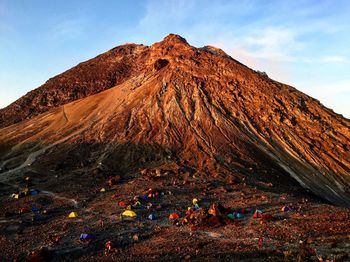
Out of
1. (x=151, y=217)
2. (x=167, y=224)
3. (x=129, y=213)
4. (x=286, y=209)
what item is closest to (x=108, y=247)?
(x=167, y=224)

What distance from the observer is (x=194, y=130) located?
55.2m

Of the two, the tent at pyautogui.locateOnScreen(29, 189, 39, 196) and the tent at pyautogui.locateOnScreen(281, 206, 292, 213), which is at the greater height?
the tent at pyautogui.locateOnScreen(281, 206, 292, 213)

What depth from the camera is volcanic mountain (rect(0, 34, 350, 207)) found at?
49.3 meters

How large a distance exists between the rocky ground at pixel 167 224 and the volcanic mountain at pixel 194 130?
4.23m

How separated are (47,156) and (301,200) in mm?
31706

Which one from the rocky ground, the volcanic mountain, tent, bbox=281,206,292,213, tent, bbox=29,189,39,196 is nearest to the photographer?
the rocky ground

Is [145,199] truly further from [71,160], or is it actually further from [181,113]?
[181,113]

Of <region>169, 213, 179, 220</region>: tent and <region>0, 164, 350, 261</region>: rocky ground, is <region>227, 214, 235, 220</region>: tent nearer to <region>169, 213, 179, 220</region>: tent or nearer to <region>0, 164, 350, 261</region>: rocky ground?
<region>0, 164, 350, 261</region>: rocky ground

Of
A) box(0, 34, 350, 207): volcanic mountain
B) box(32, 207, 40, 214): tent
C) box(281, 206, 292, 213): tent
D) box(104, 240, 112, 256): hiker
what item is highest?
box(0, 34, 350, 207): volcanic mountain

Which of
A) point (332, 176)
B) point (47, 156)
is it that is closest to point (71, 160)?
point (47, 156)

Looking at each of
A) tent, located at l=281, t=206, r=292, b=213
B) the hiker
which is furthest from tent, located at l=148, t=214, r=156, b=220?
tent, located at l=281, t=206, r=292, b=213

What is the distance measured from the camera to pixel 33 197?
39781 millimetres

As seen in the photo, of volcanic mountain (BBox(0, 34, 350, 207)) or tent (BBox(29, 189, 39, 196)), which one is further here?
volcanic mountain (BBox(0, 34, 350, 207))

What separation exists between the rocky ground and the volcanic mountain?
4229mm
